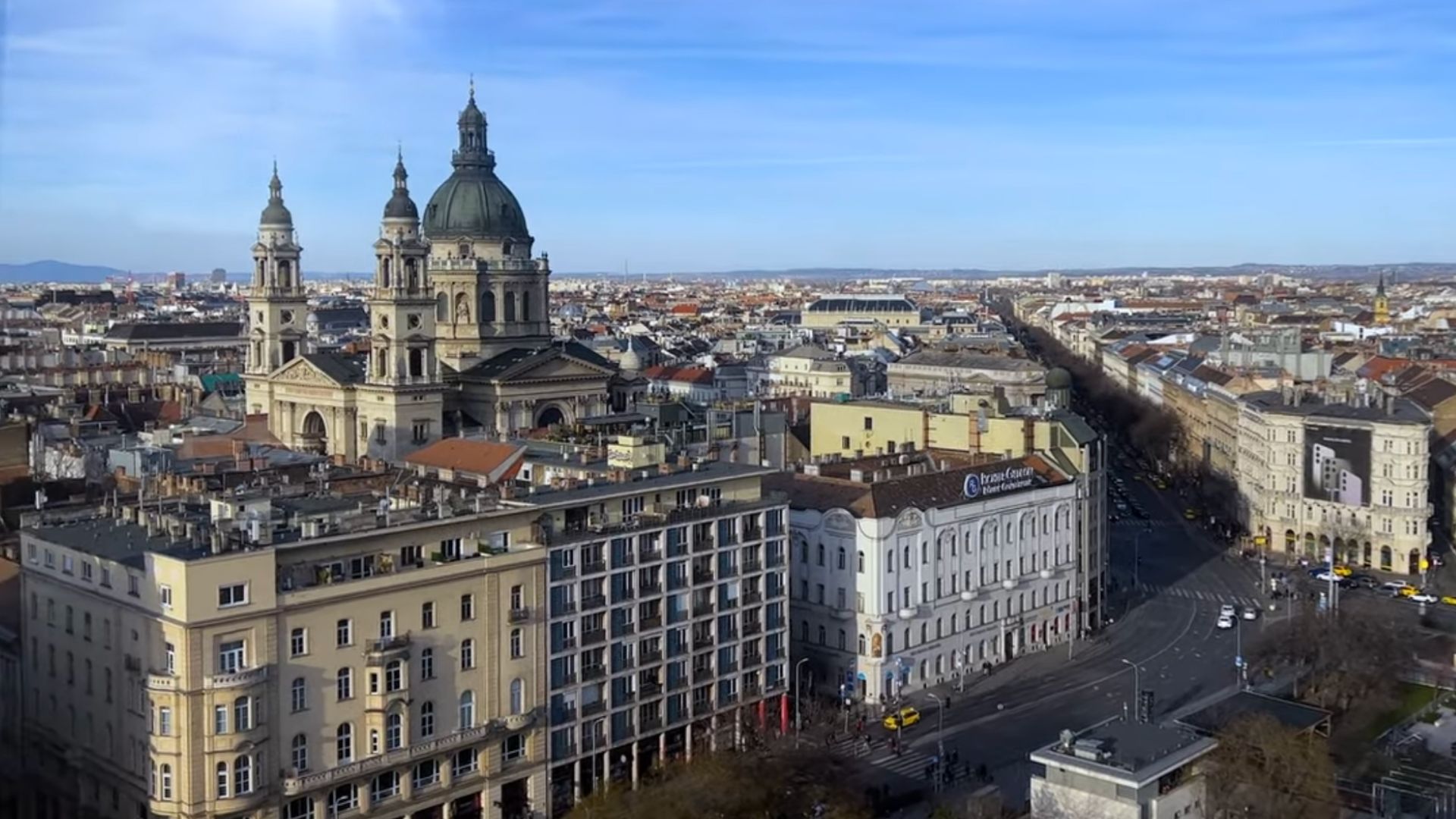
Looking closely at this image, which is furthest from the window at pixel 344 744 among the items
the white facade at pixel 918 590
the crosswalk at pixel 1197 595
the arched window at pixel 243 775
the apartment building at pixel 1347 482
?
the apartment building at pixel 1347 482

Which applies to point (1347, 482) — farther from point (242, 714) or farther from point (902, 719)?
point (242, 714)

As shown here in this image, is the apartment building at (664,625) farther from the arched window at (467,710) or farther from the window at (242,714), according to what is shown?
the window at (242,714)

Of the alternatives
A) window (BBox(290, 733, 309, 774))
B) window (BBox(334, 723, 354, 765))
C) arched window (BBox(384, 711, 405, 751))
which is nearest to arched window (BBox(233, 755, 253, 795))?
window (BBox(290, 733, 309, 774))

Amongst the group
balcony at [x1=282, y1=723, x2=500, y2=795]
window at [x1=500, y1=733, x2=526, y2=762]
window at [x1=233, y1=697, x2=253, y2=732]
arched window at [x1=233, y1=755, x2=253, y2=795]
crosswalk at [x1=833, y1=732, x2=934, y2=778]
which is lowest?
crosswalk at [x1=833, y1=732, x2=934, y2=778]

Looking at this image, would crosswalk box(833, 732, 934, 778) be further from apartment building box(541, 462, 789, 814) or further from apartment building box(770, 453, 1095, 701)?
→ apartment building box(770, 453, 1095, 701)

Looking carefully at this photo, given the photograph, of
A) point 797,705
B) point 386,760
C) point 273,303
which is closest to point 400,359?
point 273,303

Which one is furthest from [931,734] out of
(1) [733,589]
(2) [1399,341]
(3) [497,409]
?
(2) [1399,341]

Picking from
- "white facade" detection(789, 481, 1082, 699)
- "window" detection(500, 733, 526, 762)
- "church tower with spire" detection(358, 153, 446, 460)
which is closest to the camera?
"window" detection(500, 733, 526, 762)

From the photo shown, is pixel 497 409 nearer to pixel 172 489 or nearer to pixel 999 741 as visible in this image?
pixel 172 489
